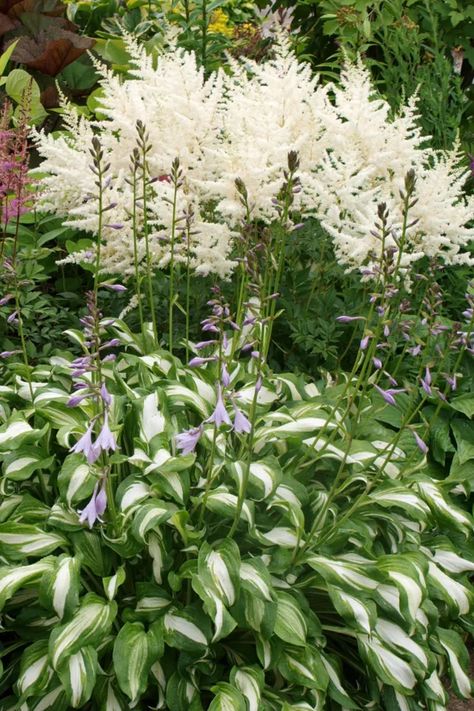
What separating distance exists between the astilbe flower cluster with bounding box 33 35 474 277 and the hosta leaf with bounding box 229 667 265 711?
1505mm

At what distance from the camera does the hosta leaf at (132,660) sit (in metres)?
2.30

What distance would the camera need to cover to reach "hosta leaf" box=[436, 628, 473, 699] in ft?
9.22

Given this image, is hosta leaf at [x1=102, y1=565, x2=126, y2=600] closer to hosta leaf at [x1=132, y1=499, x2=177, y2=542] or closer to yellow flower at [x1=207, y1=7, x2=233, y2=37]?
hosta leaf at [x1=132, y1=499, x2=177, y2=542]

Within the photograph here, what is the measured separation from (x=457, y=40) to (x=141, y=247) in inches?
151

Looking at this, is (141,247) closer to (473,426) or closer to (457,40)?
(473,426)

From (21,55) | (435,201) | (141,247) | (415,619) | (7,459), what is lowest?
(415,619)

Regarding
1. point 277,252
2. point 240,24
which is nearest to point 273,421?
point 277,252

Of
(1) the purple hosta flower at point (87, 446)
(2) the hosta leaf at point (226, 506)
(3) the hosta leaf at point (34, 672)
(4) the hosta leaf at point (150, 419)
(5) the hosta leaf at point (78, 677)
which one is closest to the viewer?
(1) the purple hosta flower at point (87, 446)

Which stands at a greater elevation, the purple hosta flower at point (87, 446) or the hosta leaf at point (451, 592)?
the purple hosta flower at point (87, 446)

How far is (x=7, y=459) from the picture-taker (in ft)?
9.20

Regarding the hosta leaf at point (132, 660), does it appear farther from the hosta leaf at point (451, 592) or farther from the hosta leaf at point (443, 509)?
the hosta leaf at point (443, 509)

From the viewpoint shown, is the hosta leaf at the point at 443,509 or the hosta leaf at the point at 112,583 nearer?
the hosta leaf at the point at 112,583

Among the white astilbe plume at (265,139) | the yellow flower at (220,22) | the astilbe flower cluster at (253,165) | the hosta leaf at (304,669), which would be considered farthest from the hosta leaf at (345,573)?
the yellow flower at (220,22)

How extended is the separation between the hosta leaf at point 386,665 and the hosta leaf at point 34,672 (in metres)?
0.94
